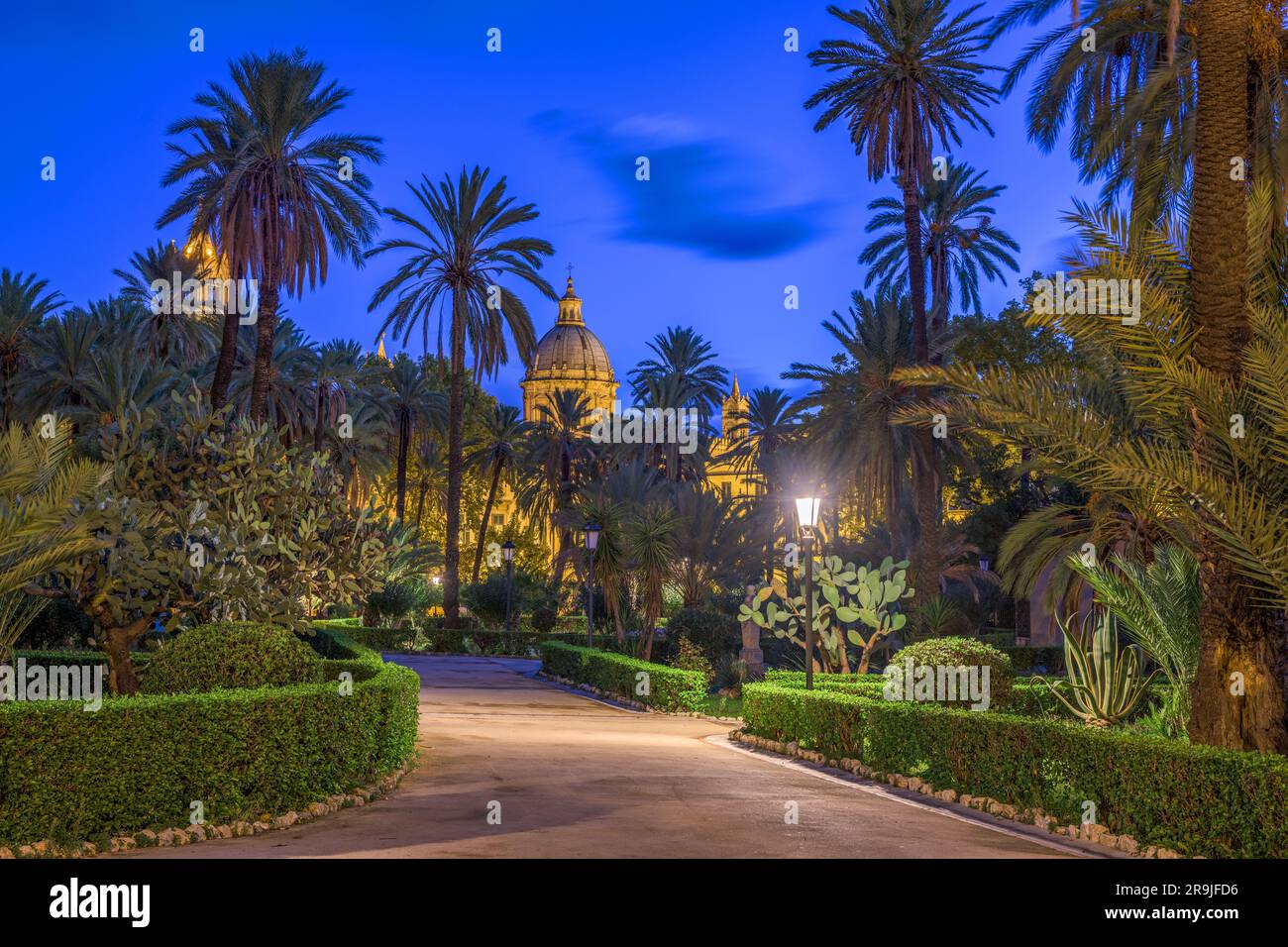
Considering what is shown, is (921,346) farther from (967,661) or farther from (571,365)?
(571,365)

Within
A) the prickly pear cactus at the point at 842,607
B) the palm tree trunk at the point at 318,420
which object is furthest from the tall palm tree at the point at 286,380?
the prickly pear cactus at the point at 842,607

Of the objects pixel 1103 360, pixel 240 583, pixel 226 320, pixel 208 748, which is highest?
pixel 226 320

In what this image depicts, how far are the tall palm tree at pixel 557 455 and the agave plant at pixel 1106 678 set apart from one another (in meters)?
50.5

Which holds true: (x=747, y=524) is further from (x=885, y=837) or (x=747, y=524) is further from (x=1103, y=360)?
(x=885, y=837)

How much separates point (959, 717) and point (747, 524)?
26.8 metres

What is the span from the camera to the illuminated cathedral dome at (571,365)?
161125 mm

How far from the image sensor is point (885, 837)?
10.9 meters

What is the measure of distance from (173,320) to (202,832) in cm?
3951

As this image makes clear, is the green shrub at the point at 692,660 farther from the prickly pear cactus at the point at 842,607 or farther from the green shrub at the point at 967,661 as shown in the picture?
the green shrub at the point at 967,661

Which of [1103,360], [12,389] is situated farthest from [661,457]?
[1103,360]

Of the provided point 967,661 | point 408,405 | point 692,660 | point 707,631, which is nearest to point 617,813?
point 967,661

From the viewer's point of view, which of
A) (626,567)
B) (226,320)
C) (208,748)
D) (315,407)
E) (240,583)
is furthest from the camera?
(315,407)

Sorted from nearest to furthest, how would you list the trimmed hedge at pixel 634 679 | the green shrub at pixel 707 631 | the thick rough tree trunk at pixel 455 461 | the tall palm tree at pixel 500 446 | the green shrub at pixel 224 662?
the green shrub at pixel 224 662
the trimmed hedge at pixel 634 679
the green shrub at pixel 707 631
the thick rough tree trunk at pixel 455 461
the tall palm tree at pixel 500 446

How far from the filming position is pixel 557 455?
220 feet
